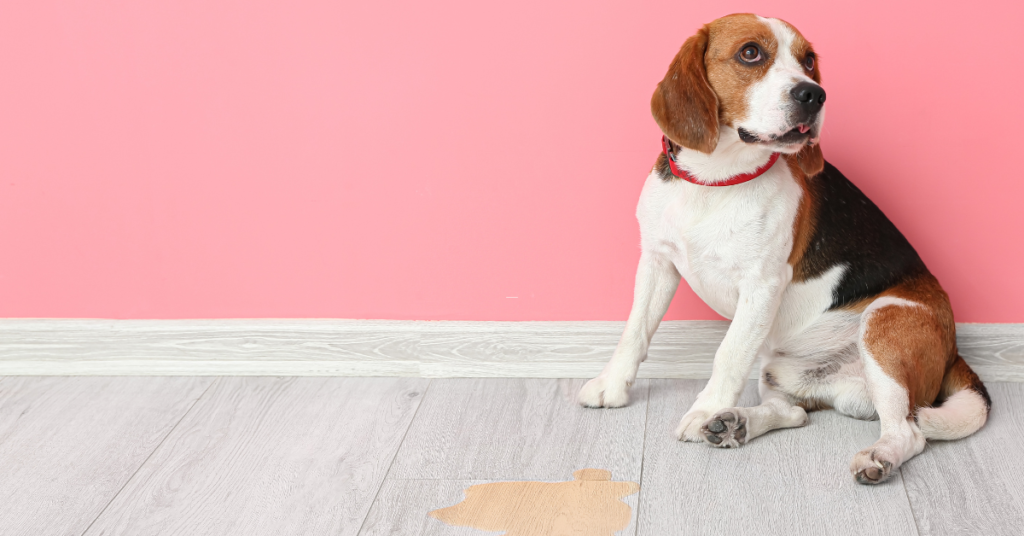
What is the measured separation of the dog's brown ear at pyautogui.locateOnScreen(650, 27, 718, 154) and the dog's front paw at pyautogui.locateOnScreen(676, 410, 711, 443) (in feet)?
2.22

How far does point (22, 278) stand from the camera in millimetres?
2820

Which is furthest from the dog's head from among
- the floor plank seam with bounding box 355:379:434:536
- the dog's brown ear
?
the floor plank seam with bounding box 355:379:434:536

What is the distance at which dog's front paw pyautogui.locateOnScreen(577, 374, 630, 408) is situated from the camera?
2.41 meters

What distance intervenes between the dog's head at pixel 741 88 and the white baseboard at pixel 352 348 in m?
0.79

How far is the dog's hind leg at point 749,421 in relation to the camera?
2131 mm

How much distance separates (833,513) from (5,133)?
8.45ft

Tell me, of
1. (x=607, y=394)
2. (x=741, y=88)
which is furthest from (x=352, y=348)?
(x=741, y=88)

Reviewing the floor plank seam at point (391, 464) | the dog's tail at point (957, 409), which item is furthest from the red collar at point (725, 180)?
the floor plank seam at point (391, 464)

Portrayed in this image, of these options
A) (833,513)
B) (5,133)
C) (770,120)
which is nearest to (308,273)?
(5,133)

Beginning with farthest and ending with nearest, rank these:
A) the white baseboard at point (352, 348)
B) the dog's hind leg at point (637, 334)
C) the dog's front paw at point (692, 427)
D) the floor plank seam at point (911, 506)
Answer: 1. the white baseboard at point (352, 348)
2. the dog's hind leg at point (637, 334)
3. the dog's front paw at point (692, 427)
4. the floor plank seam at point (911, 506)

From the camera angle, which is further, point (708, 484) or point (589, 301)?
point (589, 301)

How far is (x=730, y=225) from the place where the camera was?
2.14 m

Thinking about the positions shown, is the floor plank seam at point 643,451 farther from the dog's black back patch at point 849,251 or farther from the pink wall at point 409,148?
the dog's black back patch at point 849,251

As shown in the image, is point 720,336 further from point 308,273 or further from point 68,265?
point 68,265
